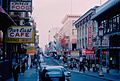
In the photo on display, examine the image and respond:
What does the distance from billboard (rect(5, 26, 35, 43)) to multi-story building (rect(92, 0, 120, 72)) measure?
3483 centimetres

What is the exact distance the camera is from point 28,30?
24.4m

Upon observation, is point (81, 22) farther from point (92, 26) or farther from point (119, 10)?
point (119, 10)

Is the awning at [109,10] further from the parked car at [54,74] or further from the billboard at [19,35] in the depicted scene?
the billboard at [19,35]

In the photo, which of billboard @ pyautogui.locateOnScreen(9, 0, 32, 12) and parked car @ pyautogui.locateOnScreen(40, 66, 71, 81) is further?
billboard @ pyautogui.locateOnScreen(9, 0, 32, 12)

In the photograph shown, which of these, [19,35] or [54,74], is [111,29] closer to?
[54,74]

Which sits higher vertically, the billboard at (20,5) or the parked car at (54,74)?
the billboard at (20,5)

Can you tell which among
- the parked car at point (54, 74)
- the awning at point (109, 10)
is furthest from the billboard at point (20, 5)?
the awning at point (109, 10)

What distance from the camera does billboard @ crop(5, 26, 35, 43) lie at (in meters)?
23.5

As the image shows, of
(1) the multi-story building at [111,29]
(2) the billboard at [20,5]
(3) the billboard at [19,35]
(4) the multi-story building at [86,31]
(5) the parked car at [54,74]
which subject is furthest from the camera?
(4) the multi-story building at [86,31]

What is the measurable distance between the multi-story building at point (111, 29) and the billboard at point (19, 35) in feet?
114

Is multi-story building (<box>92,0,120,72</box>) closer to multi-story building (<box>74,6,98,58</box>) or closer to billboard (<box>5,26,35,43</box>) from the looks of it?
multi-story building (<box>74,6,98,58</box>)

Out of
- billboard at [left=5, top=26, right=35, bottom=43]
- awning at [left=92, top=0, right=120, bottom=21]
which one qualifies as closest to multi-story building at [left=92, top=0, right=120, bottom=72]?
awning at [left=92, top=0, right=120, bottom=21]

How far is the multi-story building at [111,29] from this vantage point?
201 feet

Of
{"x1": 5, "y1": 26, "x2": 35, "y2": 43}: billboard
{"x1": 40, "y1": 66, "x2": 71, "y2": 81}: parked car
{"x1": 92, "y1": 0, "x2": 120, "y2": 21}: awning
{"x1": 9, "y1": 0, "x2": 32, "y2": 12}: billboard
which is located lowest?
{"x1": 40, "y1": 66, "x2": 71, "y2": 81}: parked car
